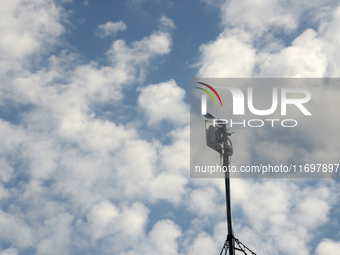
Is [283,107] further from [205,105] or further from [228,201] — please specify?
[228,201]

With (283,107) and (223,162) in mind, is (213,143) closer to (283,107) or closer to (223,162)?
(223,162)

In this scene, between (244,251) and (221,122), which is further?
(221,122)

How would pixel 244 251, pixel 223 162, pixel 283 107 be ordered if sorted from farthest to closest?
1. pixel 283 107
2. pixel 223 162
3. pixel 244 251

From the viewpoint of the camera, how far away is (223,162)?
135 feet

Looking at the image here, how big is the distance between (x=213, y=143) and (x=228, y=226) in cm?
669

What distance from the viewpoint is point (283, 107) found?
45.9 metres

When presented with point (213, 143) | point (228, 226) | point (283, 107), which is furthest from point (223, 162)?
point (283, 107)

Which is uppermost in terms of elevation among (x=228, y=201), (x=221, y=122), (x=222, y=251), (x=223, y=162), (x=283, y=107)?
(x=283, y=107)

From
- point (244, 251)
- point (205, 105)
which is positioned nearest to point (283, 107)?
point (205, 105)

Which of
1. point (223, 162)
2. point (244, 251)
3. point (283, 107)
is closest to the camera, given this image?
point (244, 251)

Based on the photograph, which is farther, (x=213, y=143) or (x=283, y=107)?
(x=283, y=107)

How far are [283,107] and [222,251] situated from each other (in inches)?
578

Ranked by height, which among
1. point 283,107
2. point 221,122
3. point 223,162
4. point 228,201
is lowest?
point 228,201

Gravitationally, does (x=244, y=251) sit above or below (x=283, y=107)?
below
